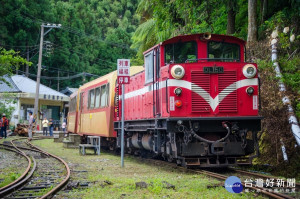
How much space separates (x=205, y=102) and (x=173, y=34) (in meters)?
10.4

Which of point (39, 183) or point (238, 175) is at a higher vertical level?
point (238, 175)

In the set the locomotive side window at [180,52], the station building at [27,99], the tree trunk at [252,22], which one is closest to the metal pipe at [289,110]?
the tree trunk at [252,22]

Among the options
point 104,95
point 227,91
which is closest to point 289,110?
point 227,91

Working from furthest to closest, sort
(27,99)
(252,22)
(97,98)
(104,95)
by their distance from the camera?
(27,99) < (97,98) < (104,95) < (252,22)

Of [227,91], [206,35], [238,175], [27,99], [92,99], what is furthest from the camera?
[27,99]

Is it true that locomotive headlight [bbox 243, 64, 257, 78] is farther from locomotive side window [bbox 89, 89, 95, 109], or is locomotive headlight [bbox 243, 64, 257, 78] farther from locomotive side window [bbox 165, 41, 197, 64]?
locomotive side window [bbox 89, 89, 95, 109]

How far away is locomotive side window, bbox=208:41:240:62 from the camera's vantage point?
Answer: 10086mm

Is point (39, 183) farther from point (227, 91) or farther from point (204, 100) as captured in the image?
point (227, 91)

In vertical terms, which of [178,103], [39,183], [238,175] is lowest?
[39,183]

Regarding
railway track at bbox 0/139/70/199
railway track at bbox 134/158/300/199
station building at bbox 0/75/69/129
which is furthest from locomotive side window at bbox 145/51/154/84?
station building at bbox 0/75/69/129

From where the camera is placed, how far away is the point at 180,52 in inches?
398

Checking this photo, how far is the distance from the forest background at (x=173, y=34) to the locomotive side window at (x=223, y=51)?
124cm

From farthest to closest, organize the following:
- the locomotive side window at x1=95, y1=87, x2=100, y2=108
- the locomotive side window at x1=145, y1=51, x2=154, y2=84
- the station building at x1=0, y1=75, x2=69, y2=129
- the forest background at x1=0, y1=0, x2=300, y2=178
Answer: the station building at x1=0, y1=75, x2=69, y2=129, the locomotive side window at x1=95, y1=87, x2=100, y2=108, the locomotive side window at x1=145, y1=51, x2=154, y2=84, the forest background at x1=0, y1=0, x2=300, y2=178

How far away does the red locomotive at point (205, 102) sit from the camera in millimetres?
9359
